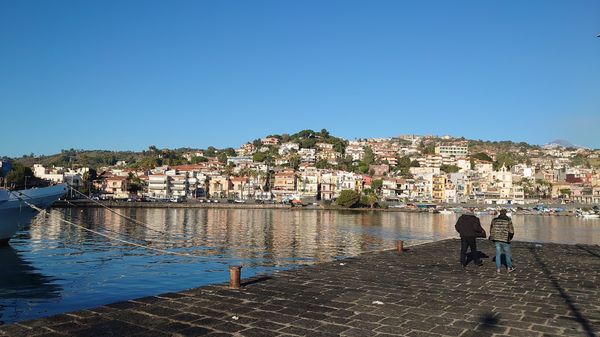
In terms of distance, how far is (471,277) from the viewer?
36.2ft

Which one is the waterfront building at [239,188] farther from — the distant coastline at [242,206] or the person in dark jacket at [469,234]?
the person in dark jacket at [469,234]

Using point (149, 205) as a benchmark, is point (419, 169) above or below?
above

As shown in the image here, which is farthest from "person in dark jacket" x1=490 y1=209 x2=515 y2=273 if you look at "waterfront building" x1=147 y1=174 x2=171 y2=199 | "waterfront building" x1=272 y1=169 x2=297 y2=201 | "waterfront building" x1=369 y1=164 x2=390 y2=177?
"waterfront building" x1=369 y1=164 x2=390 y2=177

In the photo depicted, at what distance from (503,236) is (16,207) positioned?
75.2ft

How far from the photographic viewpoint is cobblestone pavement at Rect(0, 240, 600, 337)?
623 cm

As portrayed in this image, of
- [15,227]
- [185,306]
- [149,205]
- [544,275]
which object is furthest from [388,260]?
[149,205]

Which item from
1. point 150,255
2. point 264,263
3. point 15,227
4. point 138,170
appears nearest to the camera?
point 264,263

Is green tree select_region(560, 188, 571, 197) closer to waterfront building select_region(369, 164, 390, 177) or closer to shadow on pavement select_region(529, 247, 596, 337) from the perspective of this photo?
waterfront building select_region(369, 164, 390, 177)

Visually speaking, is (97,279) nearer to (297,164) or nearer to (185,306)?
(185,306)

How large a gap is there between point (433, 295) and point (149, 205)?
345ft

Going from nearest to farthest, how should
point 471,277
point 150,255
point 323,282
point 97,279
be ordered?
point 323,282
point 471,277
point 97,279
point 150,255

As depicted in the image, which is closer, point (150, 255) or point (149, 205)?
point (150, 255)

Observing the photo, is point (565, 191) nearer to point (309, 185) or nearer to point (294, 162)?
point (309, 185)

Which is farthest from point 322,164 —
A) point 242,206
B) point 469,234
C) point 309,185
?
point 469,234
